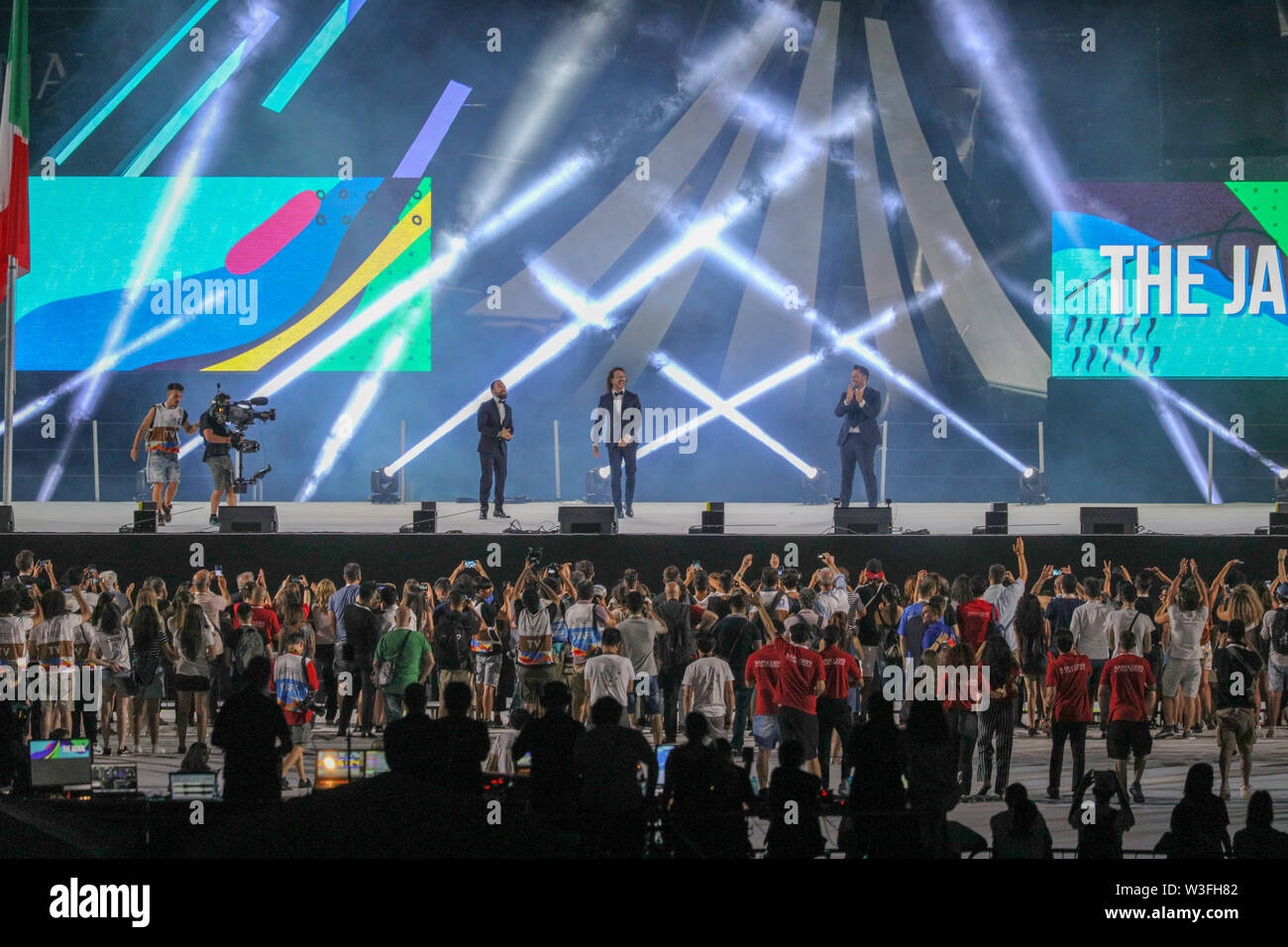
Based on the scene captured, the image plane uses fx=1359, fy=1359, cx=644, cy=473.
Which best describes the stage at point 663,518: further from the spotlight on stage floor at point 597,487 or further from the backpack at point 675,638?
the backpack at point 675,638

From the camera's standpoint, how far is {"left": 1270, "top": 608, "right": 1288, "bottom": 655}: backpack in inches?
364

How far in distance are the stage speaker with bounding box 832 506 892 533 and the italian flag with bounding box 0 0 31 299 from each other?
848 cm

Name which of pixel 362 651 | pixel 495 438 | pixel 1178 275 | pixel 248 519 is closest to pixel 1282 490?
pixel 1178 275

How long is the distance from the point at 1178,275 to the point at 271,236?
445 inches

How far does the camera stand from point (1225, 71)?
667 inches

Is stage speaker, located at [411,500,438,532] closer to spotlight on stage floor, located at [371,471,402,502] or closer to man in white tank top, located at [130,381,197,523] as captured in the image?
man in white tank top, located at [130,381,197,523]

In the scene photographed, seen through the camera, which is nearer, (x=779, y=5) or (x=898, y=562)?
(x=898, y=562)

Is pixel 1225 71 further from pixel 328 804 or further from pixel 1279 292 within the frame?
pixel 328 804

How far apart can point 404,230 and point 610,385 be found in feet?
17.6

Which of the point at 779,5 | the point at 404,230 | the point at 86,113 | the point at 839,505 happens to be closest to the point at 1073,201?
the point at 779,5

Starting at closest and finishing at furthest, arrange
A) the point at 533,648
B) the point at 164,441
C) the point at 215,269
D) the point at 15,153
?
the point at 533,648 < the point at 164,441 < the point at 15,153 < the point at 215,269

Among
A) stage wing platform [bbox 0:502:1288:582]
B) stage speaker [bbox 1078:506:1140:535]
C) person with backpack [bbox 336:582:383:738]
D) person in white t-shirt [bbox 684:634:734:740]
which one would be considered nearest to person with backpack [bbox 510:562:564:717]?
person with backpack [bbox 336:582:383:738]

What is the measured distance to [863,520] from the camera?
468 inches

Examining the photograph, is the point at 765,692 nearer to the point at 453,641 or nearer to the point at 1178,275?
the point at 453,641
